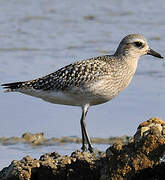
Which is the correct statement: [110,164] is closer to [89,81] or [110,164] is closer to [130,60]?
[89,81]

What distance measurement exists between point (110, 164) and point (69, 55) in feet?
22.7

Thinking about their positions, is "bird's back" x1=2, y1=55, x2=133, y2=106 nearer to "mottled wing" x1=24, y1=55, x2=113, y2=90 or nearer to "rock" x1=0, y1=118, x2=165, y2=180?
"mottled wing" x1=24, y1=55, x2=113, y2=90

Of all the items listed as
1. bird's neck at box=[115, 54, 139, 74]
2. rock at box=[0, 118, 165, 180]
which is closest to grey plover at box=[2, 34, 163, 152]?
bird's neck at box=[115, 54, 139, 74]

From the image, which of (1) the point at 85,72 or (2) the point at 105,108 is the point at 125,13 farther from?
(1) the point at 85,72

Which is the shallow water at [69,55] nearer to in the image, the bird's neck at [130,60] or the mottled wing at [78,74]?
the mottled wing at [78,74]

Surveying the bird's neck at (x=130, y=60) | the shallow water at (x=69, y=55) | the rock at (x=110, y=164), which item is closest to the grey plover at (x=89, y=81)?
the bird's neck at (x=130, y=60)

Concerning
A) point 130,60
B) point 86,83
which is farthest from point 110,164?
point 130,60

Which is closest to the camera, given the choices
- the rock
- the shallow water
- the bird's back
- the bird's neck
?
the rock

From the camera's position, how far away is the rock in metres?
6.30

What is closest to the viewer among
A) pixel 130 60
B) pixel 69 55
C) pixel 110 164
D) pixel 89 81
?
pixel 110 164

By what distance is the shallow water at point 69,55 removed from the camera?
9844 millimetres

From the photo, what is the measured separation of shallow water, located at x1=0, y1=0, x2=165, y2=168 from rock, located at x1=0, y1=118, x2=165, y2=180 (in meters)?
1.56

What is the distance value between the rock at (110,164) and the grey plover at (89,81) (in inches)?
81.1

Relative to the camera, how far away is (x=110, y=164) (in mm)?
6387
